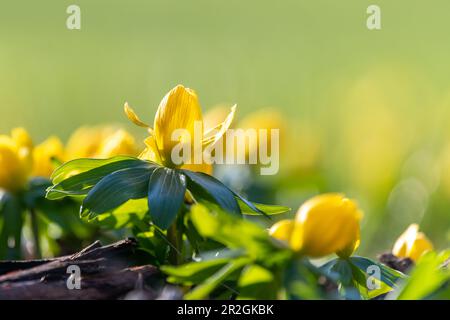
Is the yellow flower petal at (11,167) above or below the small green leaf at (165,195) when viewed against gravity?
below

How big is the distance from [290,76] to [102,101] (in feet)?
5.77

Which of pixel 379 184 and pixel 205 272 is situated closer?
pixel 205 272

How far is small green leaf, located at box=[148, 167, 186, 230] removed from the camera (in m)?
1.60

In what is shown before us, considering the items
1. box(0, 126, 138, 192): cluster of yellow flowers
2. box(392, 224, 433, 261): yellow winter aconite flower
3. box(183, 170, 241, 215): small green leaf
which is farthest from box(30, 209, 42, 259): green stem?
box(392, 224, 433, 261): yellow winter aconite flower

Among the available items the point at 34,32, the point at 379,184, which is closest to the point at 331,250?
the point at 379,184

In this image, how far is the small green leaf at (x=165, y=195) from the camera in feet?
5.25

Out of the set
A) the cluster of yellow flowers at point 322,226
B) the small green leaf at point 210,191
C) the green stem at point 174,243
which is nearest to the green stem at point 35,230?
the green stem at point 174,243

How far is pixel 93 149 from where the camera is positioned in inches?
103

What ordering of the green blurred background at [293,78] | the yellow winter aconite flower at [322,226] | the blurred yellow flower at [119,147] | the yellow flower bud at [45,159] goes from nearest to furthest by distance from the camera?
the yellow winter aconite flower at [322,226], the blurred yellow flower at [119,147], the yellow flower bud at [45,159], the green blurred background at [293,78]

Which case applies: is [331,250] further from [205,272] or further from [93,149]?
[93,149]

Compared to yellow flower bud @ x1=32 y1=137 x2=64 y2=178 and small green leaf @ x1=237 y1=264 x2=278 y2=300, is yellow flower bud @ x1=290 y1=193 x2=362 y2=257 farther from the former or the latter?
yellow flower bud @ x1=32 y1=137 x2=64 y2=178

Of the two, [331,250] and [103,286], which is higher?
[331,250]

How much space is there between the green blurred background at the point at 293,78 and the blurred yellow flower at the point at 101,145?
781 mm

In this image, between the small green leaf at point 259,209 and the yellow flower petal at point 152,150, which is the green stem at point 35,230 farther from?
the small green leaf at point 259,209
